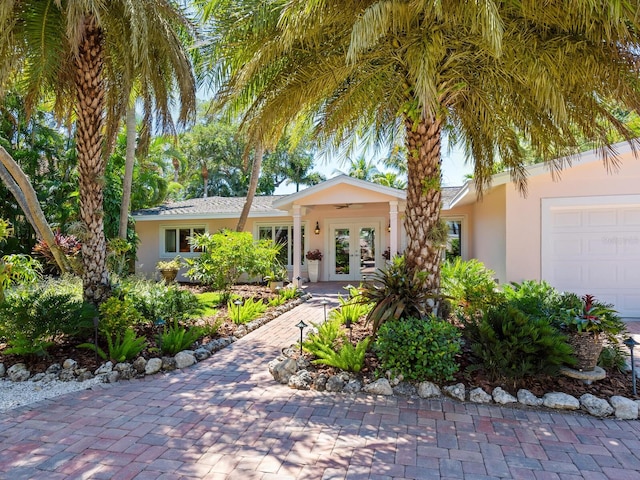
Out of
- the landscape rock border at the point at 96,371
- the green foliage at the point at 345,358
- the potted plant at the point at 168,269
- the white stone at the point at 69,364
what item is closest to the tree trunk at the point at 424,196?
the green foliage at the point at 345,358

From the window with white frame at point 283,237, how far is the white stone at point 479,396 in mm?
11759

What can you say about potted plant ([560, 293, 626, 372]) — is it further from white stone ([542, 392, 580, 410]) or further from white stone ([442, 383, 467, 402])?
white stone ([442, 383, 467, 402])

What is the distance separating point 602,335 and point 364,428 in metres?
3.21

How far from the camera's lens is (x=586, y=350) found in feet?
15.1

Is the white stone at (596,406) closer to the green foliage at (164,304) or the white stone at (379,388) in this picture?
the white stone at (379,388)

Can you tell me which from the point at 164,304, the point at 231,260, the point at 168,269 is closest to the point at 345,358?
the point at 164,304

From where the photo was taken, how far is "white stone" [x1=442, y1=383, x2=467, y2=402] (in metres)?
4.50

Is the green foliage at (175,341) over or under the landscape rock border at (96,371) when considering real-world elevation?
over

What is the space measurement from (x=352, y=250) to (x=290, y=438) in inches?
475

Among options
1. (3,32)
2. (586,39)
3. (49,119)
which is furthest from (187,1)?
(49,119)

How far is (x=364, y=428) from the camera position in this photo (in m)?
3.85

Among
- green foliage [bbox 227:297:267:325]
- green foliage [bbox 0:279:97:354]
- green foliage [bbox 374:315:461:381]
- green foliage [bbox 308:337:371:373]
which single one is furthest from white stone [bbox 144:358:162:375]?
green foliage [bbox 374:315:461:381]

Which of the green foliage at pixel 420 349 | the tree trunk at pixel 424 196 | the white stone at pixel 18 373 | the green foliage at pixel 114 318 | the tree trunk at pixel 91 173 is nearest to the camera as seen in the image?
the green foliage at pixel 420 349

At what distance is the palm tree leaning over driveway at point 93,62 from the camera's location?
18.0 ft
